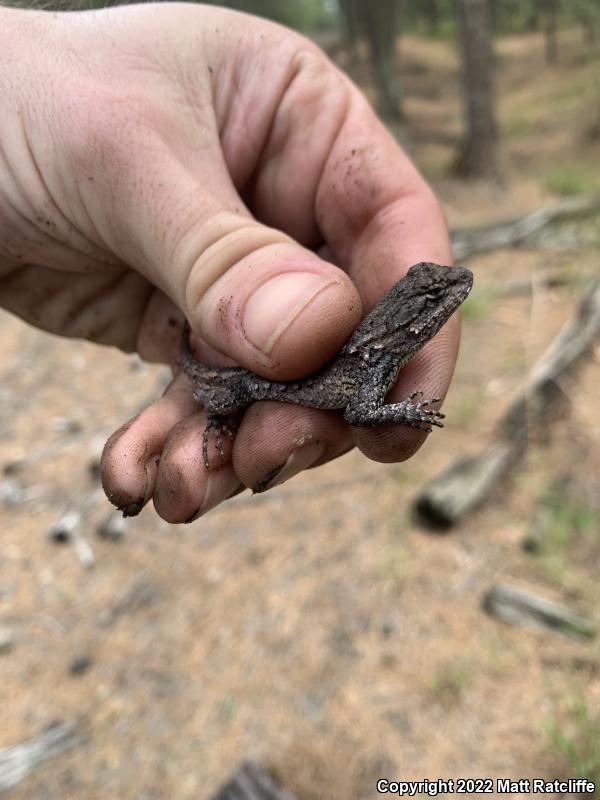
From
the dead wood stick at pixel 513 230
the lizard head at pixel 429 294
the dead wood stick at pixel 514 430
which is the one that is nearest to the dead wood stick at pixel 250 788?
the dead wood stick at pixel 514 430

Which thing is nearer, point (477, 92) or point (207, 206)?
point (207, 206)

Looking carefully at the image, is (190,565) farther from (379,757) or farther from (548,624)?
(548,624)

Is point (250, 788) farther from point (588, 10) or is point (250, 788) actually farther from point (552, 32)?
point (552, 32)

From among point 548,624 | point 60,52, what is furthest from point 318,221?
point 548,624

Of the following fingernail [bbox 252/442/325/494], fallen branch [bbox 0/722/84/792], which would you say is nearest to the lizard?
fingernail [bbox 252/442/325/494]

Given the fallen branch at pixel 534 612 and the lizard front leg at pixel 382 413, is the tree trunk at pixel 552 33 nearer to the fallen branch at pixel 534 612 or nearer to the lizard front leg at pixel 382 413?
the fallen branch at pixel 534 612

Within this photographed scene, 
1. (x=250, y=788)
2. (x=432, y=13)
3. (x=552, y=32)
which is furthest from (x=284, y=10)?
(x=250, y=788)
